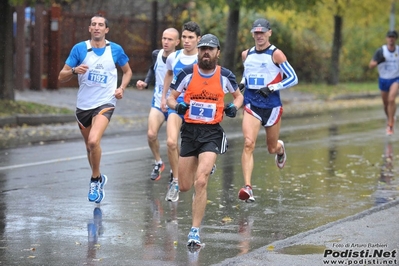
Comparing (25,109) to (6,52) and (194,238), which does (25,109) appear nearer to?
(6,52)

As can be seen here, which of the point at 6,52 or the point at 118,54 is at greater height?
the point at 118,54

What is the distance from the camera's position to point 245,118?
1123cm

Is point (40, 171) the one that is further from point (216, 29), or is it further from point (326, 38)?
point (326, 38)

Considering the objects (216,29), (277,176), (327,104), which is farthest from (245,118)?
(216,29)

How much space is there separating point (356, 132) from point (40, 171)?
8.55m

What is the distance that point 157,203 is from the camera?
10508 millimetres

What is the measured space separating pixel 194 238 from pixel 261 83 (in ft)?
11.5

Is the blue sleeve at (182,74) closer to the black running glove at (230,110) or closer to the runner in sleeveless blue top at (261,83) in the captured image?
the black running glove at (230,110)

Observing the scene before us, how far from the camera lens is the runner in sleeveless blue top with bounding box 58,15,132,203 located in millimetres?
10555

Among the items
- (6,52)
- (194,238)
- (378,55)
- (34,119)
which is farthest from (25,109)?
(194,238)

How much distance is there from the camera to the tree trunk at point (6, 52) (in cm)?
2020

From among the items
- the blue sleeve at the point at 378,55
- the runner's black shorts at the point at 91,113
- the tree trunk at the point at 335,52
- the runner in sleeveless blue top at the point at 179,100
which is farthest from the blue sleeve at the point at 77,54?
the tree trunk at the point at 335,52

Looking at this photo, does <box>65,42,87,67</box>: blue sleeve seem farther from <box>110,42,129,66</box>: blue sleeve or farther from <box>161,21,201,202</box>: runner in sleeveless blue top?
<box>161,21,201,202</box>: runner in sleeveless blue top

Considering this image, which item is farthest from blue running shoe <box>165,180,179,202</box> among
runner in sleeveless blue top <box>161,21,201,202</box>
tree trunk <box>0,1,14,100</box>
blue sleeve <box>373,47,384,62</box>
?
tree trunk <box>0,1,14,100</box>
